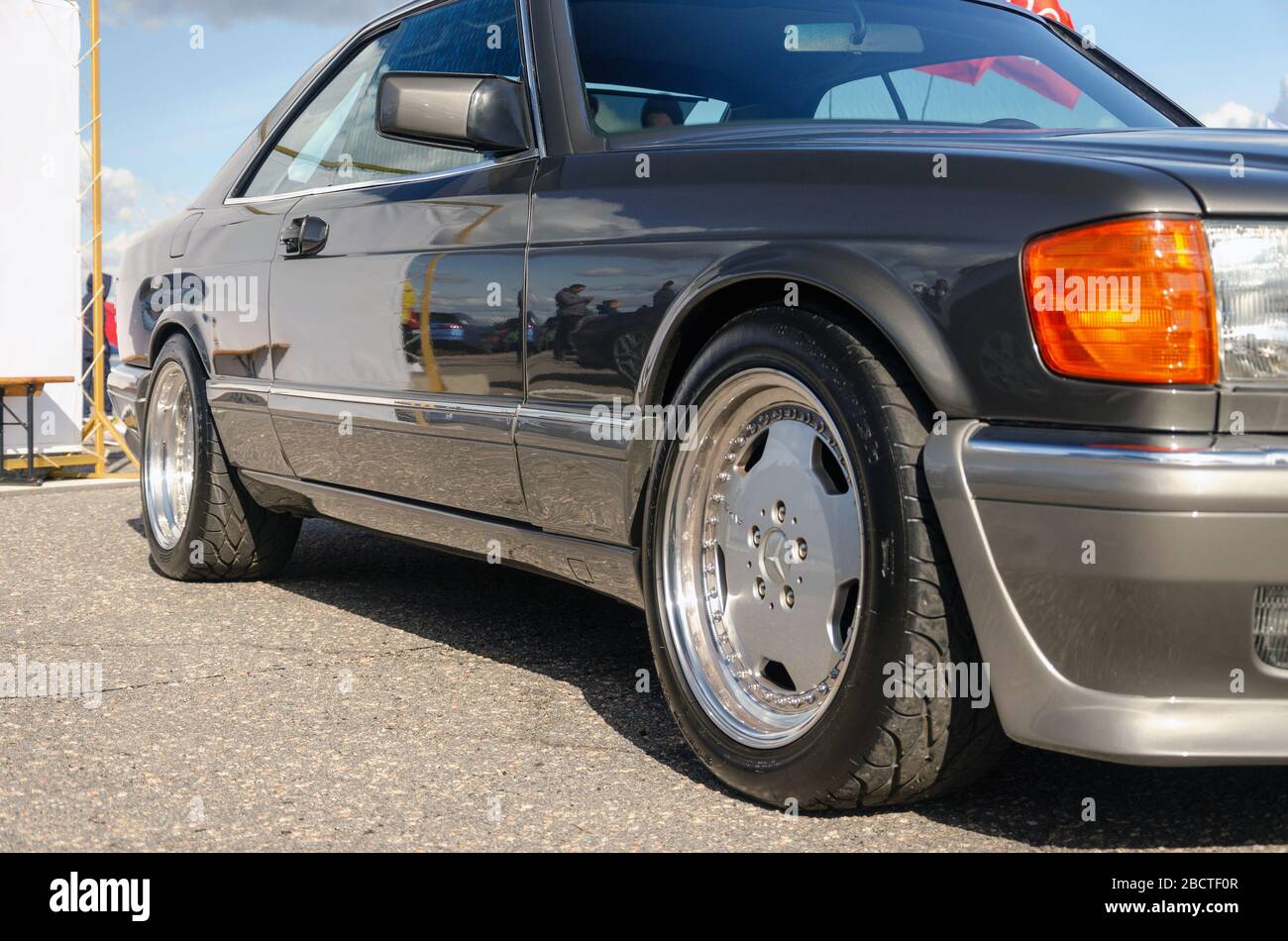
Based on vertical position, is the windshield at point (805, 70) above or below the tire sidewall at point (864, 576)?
above

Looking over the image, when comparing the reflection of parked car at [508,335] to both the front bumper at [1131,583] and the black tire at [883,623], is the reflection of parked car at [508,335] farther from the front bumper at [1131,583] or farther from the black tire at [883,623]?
the front bumper at [1131,583]

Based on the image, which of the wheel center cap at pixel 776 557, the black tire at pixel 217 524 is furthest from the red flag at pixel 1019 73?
the black tire at pixel 217 524

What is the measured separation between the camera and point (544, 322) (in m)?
3.22

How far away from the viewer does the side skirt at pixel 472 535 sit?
10.4 feet

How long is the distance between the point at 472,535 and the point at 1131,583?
73.8 inches

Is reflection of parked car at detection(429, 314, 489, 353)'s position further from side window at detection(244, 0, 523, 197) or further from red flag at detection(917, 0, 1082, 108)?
red flag at detection(917, 0, 1082, 108)

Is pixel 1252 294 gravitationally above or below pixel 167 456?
above

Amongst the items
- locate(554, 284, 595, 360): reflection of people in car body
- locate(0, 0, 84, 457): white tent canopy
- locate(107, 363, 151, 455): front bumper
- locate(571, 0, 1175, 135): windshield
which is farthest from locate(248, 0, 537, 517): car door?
locate(0, 0, 84, 457): white tent canopy

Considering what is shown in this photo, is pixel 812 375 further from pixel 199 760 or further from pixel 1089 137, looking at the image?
pixel 199 760

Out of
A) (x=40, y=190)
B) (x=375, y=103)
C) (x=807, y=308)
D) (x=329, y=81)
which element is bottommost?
(x=807, y=308)

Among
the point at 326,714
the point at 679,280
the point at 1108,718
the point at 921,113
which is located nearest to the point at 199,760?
the point at 326,714

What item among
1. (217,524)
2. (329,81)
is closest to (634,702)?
(217,524)

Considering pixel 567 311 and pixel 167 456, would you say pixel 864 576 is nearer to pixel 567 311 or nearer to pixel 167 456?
pixel 567 311

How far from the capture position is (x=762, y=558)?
2.82m
